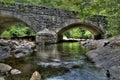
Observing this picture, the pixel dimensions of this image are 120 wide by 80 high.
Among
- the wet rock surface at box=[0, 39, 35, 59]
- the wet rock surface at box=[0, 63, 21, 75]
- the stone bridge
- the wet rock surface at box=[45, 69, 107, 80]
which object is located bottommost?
the wet rock surface at box=[0, 39, 35, 59]

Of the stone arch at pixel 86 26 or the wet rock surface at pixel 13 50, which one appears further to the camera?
the stone arch at pixel 86 26

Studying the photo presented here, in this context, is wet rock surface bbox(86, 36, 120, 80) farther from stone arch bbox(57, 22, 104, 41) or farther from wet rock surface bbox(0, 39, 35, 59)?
stone arch bbox(57, 22, 104, 41)

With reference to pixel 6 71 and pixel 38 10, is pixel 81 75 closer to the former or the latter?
pixel 6 71

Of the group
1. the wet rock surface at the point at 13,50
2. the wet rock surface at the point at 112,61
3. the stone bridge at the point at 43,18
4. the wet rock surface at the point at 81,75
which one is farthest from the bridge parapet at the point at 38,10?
the wet rock surface at the point at 81,75

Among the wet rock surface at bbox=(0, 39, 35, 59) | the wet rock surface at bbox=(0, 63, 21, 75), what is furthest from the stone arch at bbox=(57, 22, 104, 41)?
the wet rock surface at bbox=(0, 63, 21, 75)

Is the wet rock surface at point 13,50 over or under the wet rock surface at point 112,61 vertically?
under

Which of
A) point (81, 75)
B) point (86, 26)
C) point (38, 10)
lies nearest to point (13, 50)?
point (81, 75)

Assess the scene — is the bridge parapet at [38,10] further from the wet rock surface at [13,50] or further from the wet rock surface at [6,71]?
the wet rock surface at [6,71]

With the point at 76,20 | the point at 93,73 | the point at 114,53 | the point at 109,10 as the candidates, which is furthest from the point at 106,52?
the point at 76,20

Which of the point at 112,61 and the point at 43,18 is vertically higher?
the point at 43,18

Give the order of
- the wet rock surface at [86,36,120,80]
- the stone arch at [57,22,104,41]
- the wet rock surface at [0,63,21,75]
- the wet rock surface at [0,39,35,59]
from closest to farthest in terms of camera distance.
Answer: the wet rock surface at [86,36,120,80] < the wet rock surface at [0,63,21,75] < the wet rock surface at [0,39,35,59] < the stone arch at [57,22,104,41]

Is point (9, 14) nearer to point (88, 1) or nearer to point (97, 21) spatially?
point (97, 21)

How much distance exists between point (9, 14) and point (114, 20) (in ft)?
29.7

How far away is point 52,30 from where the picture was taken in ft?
72.1
